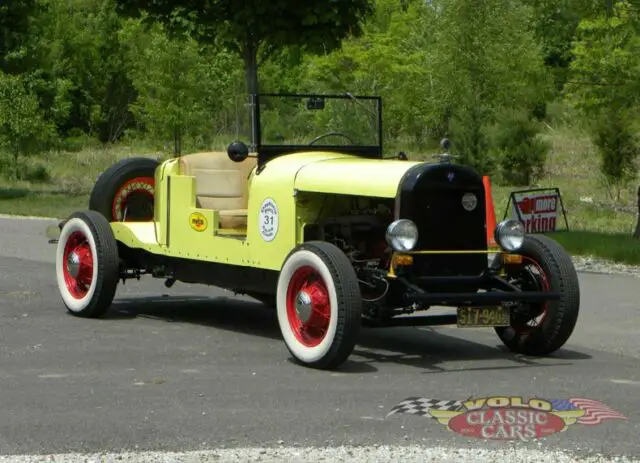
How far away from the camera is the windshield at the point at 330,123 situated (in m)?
11.4

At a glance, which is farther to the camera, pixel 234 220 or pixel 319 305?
pixel 234 220

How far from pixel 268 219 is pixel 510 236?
1.86 m

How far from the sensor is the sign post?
15586 mm

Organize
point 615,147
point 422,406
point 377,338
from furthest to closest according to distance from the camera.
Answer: point 615,147, point 377,338, point 422,406

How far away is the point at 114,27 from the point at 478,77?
2412 centimetres

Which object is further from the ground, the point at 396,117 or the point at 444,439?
the point at 396,117

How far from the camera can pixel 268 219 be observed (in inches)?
412

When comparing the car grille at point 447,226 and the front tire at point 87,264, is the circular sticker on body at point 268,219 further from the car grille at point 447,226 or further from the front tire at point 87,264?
→ the front tire at point 87,264

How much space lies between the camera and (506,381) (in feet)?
28.7

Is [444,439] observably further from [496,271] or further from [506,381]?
[496,271]

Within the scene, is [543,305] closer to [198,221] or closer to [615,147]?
[198,221]

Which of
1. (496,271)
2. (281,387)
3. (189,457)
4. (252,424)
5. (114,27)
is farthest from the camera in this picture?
(114,27)

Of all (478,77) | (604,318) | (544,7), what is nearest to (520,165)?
(478,77)

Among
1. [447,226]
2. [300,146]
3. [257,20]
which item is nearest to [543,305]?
[447,226]
